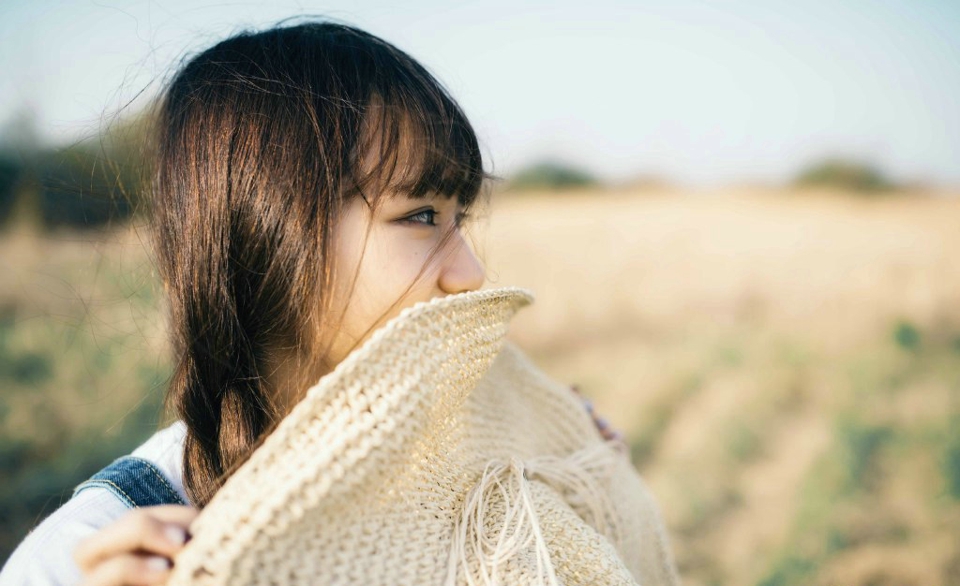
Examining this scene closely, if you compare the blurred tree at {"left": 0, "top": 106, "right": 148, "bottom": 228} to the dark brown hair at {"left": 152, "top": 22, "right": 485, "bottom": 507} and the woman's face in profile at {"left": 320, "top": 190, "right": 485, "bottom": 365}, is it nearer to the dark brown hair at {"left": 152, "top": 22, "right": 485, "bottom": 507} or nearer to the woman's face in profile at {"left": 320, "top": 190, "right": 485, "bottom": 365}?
the dark brown hair at {"left": 152, "top": 22, "right": 485, "bottom": 507}

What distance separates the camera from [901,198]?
Answer: 523 cm

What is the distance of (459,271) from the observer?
1.02 m

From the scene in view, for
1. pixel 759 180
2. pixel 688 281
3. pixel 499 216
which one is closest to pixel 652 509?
pixel 688 281

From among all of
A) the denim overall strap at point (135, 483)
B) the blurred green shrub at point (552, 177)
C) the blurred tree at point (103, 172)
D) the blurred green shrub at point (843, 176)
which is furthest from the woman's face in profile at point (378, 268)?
the blurred green shrub at point (843, 176)

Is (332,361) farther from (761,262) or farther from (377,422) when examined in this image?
(761,262)

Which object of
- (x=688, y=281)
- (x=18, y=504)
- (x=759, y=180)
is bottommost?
(x=18, y=504)

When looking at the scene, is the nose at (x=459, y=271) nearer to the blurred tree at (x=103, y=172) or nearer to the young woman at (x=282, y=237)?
the young woman at (x=282, y=237)

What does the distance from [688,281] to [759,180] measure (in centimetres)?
176

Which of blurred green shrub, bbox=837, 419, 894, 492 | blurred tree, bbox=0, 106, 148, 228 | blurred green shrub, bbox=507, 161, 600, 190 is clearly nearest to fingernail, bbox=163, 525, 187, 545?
blurred tree, bbox=0, 106, 148, 228

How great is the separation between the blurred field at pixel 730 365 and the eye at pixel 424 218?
67 cm

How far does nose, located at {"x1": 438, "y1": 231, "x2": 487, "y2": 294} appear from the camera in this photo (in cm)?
101

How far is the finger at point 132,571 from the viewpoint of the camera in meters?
0.61

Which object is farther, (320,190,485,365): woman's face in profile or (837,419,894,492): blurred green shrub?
(837,419,894,492): blurred green shrub

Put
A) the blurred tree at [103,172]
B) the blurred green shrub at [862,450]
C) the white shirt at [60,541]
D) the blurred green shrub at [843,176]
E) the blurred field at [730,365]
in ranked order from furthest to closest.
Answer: the blurred green shrub at [843,176] → the blurred green shrub at [862,450] → the blurred field at [730,365] → the blurred tree at [103,172] → the white shirt at [60,541]
